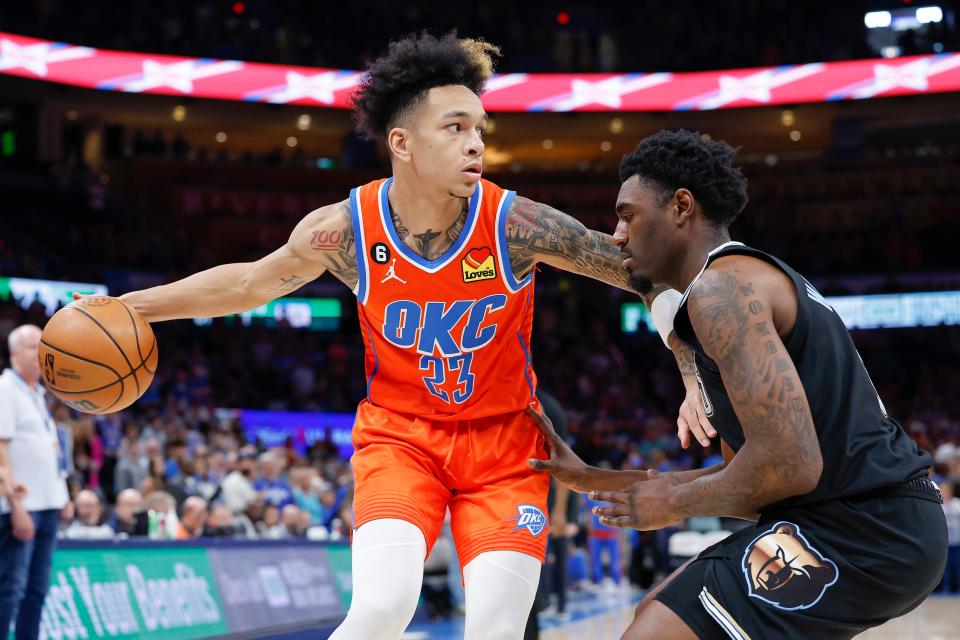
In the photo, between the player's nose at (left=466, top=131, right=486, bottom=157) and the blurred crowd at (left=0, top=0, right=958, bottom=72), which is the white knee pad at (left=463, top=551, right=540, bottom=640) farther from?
the blurred crowd at (left=0, top=0, right=958, bottom=72)

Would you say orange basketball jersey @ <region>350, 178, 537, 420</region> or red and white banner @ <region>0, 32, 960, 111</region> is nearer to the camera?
orange basketball jersey @ <region>350, 178, 537, 420</region>

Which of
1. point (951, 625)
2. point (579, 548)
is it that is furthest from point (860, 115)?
point (951, 625)

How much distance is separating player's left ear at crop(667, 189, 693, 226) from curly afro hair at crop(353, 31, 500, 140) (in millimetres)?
1286

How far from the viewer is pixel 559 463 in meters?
3.79

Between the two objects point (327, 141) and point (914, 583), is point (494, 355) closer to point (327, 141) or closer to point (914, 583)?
point (914, 583)

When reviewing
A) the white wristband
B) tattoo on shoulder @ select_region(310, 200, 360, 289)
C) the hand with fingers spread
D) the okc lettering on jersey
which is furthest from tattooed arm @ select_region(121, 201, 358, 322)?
the hand with fingers spread

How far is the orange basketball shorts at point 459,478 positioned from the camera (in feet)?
12.3

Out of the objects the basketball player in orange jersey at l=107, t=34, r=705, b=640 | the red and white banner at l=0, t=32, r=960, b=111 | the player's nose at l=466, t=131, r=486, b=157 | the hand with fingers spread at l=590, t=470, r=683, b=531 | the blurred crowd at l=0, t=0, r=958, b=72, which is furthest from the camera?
the blurred crowd at l=0, t=0, r=958, b=72

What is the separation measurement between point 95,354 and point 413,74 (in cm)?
151

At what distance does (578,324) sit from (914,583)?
2147 cm

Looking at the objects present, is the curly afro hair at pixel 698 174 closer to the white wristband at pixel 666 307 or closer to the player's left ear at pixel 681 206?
the player's left ear at pixel 681 206

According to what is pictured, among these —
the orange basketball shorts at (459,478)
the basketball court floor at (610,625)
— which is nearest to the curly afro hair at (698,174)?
the orange basketball shorts at (459,478)

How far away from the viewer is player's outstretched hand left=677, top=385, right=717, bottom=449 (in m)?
3.50

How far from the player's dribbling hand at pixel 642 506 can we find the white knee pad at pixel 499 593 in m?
0.67
